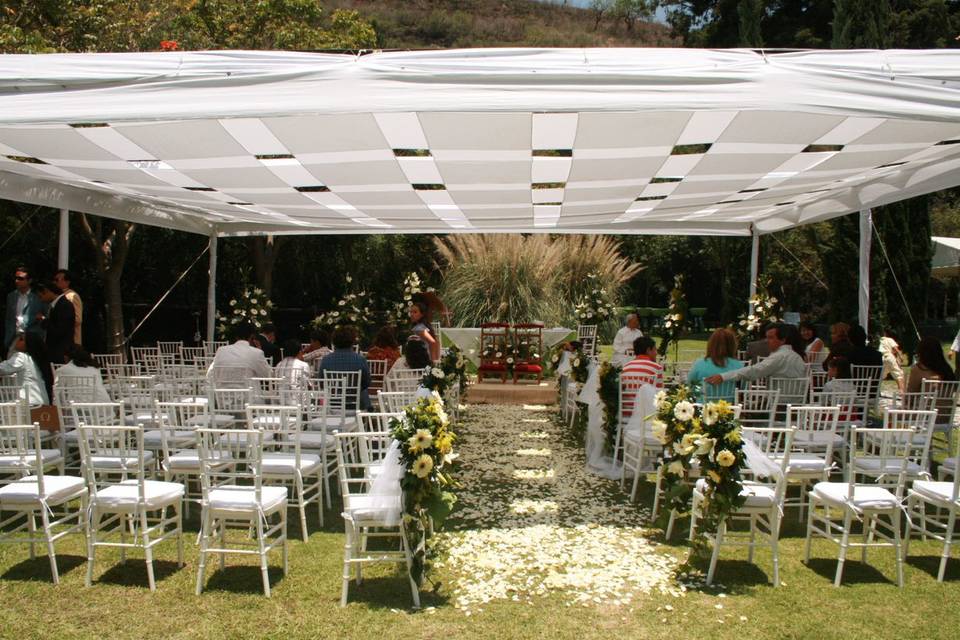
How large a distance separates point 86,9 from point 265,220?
4.13 metres

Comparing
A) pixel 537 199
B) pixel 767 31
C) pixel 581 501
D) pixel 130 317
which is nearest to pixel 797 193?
pixel 537 199

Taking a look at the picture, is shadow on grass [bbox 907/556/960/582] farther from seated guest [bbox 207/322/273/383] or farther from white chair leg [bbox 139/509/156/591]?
seated guest [bbox 207/322/273/383]

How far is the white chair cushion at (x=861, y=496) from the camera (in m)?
4.18

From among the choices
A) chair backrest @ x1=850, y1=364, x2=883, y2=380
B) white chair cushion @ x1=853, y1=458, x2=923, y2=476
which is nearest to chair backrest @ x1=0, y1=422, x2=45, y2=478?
white chair cushion @ x1=853, y1=458, x2=923, y2=476

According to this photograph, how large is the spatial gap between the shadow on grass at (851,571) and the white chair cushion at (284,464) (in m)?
3.13

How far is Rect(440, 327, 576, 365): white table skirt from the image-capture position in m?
12.4

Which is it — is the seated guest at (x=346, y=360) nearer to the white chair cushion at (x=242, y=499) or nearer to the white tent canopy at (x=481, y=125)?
the white tent canopy at (x=481, y=125)

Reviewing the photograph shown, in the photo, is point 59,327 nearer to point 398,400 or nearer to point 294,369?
point 294,369

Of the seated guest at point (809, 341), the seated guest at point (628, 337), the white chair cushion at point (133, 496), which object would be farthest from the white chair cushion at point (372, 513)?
the seated guest at point (809, 341)

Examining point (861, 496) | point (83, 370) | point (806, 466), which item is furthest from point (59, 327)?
point (861, 496)

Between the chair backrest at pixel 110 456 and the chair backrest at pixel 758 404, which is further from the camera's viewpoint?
the chair backrest at pixel 758 404

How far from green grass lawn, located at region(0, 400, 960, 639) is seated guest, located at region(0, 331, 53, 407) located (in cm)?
161

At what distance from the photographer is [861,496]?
4234 millimetres

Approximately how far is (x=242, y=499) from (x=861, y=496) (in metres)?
3.38
